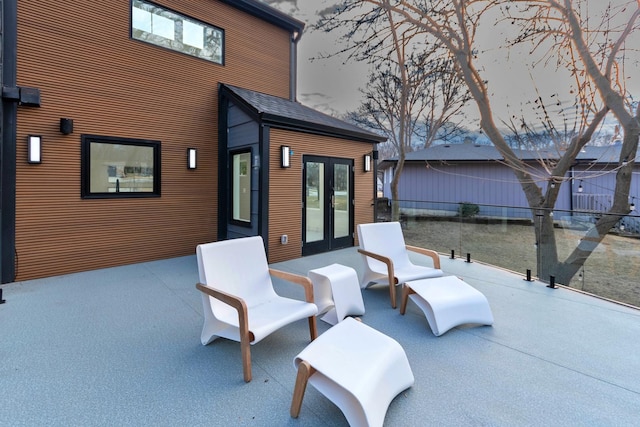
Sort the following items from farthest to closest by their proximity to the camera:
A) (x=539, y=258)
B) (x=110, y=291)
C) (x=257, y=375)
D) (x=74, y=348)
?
(x=539, y=258)
(x=110, y=291)
(x=74, y=348)
(x=257, y=375)

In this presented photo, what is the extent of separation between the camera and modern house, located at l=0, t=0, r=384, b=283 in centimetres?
454

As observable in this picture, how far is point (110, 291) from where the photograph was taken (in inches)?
162

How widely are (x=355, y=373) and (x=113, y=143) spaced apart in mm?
5571

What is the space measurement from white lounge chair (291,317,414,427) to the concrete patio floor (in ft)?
0.66

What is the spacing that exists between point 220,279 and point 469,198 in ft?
44.5

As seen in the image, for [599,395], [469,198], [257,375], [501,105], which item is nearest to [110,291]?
[257,375]

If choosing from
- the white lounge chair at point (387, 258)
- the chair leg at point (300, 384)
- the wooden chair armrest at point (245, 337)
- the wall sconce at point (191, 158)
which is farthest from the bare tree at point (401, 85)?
the chair leg at point (300, 384)

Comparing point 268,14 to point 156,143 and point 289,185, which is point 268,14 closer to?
point 156,143

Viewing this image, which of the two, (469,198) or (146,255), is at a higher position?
(469,198)

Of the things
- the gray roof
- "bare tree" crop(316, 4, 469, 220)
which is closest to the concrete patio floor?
"bare tree" crop(316, 4, 469, 220)

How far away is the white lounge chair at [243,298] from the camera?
227 cm

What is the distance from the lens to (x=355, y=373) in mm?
1720

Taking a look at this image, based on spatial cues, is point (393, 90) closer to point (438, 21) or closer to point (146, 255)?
point (438, 21)

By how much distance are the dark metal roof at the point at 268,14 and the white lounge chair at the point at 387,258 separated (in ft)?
18.9
